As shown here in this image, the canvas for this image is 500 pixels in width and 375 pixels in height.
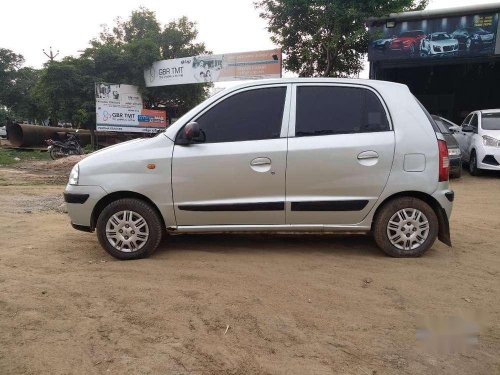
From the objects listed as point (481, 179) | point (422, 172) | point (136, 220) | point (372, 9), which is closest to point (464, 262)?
point (422, 172)

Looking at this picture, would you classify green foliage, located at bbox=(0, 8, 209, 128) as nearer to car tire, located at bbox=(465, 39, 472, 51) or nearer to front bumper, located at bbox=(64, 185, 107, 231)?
car tire, located at bbox=(465, 39, 472, 51)

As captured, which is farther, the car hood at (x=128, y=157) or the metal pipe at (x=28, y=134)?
the metal pipe at (x=28, y=134)

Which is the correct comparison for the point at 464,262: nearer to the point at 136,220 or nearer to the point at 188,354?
the point at 188,354

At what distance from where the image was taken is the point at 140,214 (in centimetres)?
418

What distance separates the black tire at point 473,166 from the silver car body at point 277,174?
25.5 feet

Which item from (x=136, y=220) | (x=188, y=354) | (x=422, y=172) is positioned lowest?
(x=188, y=354)

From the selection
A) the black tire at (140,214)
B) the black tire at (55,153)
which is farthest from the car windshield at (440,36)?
the black tire at (55,153)

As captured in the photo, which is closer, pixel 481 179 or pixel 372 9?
pixel 481 179

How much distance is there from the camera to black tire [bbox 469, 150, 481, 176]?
10.9m

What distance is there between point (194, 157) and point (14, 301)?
196cm

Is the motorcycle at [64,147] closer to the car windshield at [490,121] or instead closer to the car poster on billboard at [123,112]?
the car poster on billboard at [123,112]

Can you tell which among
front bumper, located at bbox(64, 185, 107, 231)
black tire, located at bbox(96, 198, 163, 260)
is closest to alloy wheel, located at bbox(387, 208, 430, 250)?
black tire, located at bbox(96, 198, 163, 260)

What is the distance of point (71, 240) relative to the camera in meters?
5.05

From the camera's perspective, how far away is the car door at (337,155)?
13.5ft
